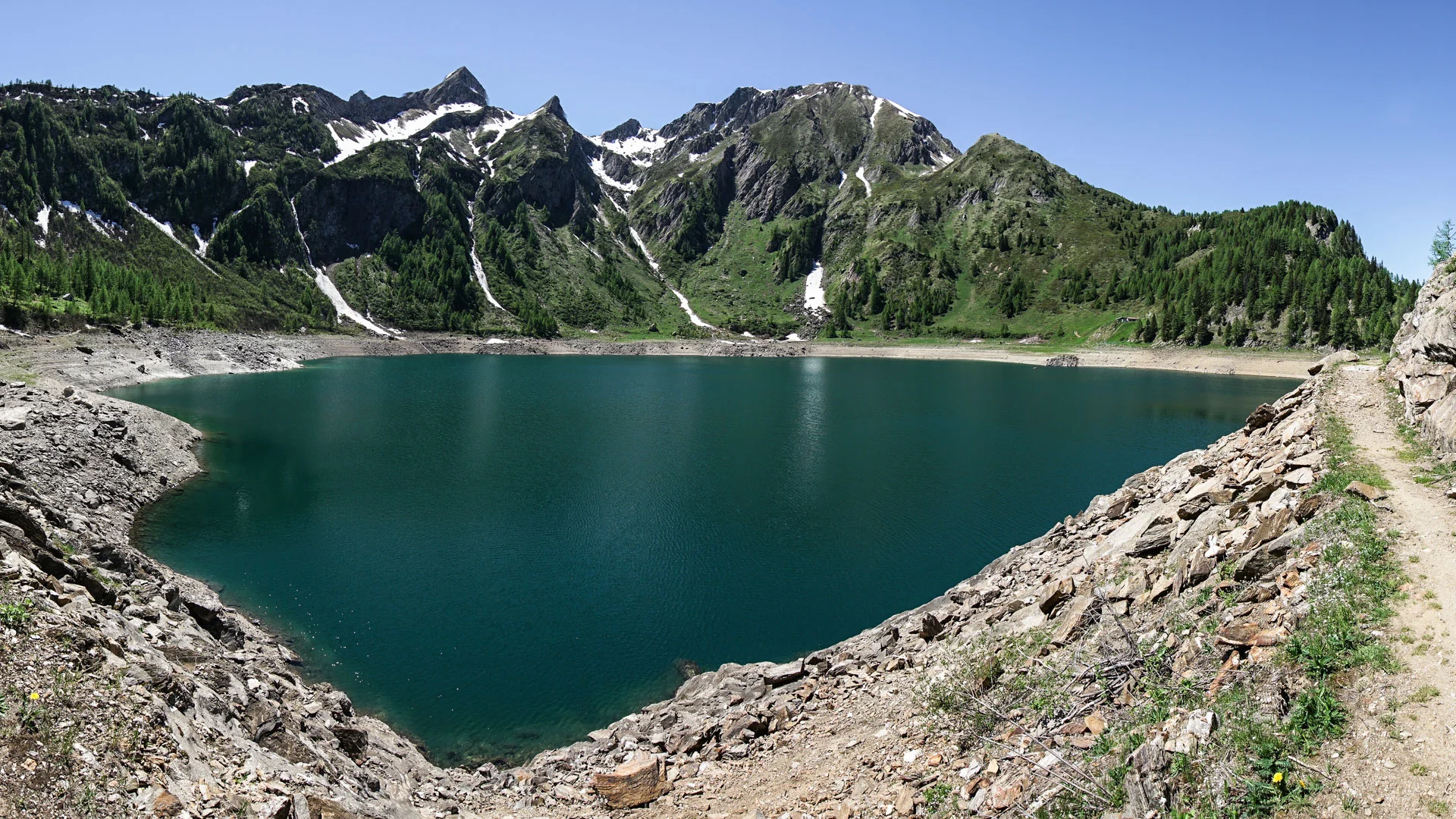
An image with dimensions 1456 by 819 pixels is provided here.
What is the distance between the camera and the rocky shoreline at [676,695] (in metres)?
11.6

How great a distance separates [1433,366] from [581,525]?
39891 millimetres

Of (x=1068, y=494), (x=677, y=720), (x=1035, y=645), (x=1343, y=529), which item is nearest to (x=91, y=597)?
(x=677, y=720)

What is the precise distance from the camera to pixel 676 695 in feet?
74.7

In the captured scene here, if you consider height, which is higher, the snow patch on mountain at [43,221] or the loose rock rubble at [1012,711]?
the snow patch on mountain at [43,221]

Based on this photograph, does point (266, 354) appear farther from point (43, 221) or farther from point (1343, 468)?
point (1343, 468)

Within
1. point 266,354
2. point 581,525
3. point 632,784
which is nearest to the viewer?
point 632,784

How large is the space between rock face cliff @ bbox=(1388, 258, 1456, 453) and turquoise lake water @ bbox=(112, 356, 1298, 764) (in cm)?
1877

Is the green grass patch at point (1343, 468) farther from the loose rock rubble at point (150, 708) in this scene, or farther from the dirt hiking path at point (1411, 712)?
the loose rock rubble at point (150, 708)

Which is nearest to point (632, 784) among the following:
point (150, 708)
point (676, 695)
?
point (676, 695)

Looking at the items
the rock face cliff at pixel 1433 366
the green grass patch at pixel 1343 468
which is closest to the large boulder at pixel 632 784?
the green grass patch at pixel 1343 468

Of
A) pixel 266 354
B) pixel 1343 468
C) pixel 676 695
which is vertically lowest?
pixel 676 695

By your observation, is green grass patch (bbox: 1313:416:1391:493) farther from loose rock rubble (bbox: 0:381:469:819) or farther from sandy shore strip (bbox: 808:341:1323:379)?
sandy shore strip (bbox: 808:341:1323:379)

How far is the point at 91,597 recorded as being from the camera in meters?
18.0

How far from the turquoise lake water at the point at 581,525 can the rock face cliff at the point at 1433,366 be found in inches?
739
